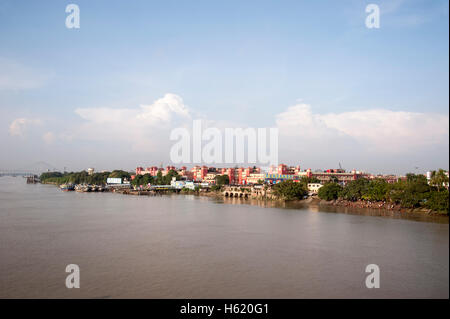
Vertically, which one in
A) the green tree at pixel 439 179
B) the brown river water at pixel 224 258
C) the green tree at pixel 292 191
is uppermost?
the green tree at pixel 439 179

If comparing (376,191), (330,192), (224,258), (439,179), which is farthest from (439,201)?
(224,258)

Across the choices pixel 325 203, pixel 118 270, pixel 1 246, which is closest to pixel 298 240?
pixel 118 270

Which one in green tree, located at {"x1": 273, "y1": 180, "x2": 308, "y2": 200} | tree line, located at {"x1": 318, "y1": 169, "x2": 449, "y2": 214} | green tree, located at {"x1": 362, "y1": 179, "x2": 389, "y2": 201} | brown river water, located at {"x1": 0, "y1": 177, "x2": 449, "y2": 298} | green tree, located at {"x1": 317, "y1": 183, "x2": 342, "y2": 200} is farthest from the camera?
green tree, located at {"x1": 273, "y1": 180, "x2": 308, "y2": 200}

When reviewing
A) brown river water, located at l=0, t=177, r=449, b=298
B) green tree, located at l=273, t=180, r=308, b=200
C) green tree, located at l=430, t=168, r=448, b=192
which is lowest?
brown river water, located at l=0, t=177, r=449, b=298

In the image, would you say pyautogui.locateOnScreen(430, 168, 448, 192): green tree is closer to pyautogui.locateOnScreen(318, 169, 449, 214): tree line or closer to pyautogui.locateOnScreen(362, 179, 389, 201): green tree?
pyautogui.locateOnScreen(318, 169, 449, 214): tree line

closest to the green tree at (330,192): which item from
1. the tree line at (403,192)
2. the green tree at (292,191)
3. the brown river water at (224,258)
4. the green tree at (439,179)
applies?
the tree line at (403,192)

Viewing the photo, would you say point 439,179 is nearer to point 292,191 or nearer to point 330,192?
point 330,192

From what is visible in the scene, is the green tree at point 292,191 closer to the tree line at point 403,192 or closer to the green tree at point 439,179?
the tree line at point 403,192

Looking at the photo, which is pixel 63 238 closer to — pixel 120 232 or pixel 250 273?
pixel 120 232

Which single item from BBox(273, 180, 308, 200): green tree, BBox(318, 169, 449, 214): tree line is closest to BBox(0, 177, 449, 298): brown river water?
BBox(318, 169, 449, 214): tree line
